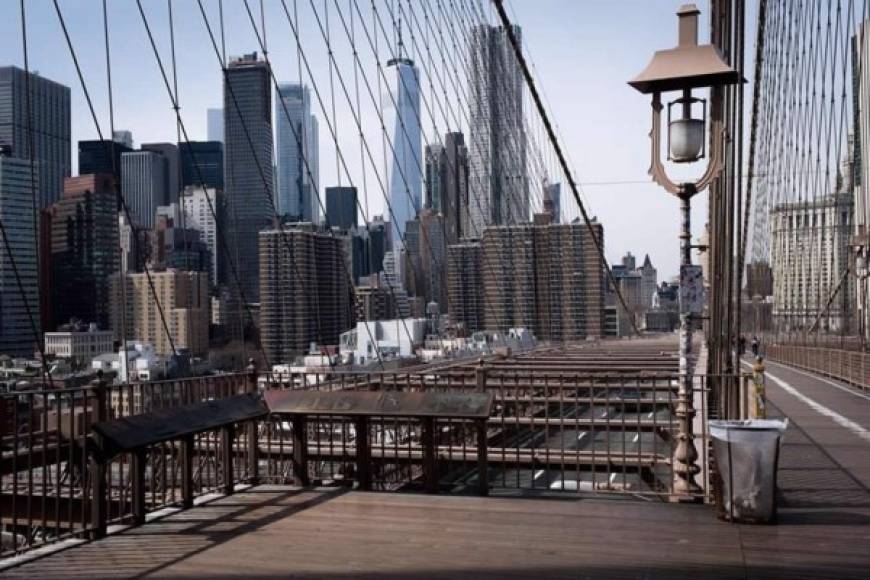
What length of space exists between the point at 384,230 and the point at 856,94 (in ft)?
70.2

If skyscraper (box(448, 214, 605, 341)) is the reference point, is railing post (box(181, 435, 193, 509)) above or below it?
below

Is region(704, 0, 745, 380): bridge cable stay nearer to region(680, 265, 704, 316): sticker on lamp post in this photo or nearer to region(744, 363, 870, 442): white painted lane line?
region(744, 363, 870, 442): white painted lane line

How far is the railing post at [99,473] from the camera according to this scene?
5.32 meters

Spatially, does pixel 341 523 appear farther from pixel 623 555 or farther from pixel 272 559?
pixel 623 555

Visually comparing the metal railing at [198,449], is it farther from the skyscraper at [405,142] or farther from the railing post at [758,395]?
the skyscraper at [405,142]

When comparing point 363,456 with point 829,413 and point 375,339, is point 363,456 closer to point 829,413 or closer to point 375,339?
point 829,413

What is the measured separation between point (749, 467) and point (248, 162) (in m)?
36.1

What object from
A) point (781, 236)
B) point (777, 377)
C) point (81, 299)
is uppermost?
point (781, 236)

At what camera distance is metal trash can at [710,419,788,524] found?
5.44 metres

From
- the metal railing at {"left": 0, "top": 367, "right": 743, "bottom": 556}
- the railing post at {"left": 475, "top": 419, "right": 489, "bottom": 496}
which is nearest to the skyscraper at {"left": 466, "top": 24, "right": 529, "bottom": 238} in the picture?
the metal railing at {"left": 0, "top": 367, "right": 743, "bottom": 556}

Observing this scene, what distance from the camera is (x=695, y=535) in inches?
208

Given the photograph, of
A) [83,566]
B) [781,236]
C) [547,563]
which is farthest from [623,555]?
[781,236]

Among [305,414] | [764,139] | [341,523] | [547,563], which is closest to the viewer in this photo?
[547,563]

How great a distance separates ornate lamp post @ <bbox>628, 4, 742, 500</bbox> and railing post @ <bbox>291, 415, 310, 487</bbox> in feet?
10.2
